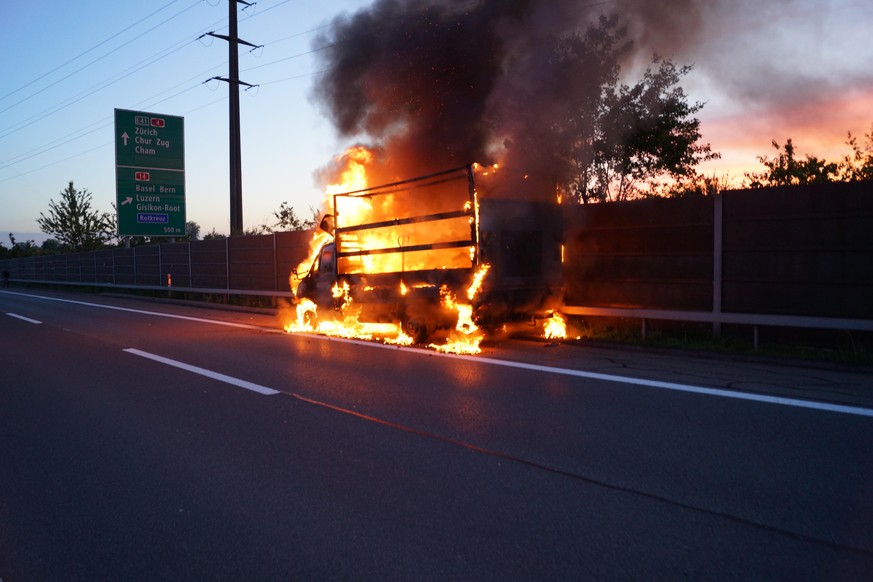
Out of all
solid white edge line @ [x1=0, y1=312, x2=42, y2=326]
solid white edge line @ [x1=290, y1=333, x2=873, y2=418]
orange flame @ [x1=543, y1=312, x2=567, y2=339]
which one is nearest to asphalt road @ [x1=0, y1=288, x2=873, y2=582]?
solid white edge line @ [x1=290, y1=333, x2=873, y2=418]

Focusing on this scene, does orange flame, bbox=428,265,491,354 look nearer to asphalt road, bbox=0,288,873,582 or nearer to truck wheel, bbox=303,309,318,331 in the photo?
asphalt road, bbox=0,288,873,582

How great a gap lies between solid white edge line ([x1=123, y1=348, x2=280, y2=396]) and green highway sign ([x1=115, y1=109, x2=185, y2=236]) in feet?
44.4

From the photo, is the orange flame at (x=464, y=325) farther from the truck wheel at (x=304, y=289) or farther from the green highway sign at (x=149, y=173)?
the green highway sign at (x=149, y=173)

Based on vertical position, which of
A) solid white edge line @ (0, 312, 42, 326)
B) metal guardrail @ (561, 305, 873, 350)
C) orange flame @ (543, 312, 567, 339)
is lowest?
solid white edge line @ (0, 312, 42, 326)

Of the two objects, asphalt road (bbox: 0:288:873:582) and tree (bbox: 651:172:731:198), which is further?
tree (bbox: 651:172:731:198)

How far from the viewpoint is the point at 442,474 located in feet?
14.6

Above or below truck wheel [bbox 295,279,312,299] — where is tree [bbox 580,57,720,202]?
above

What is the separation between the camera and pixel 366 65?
1430 cm

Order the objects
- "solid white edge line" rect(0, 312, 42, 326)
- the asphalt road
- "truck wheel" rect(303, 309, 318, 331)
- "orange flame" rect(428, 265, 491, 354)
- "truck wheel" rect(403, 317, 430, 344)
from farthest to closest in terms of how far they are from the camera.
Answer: "solid white edge line" rect(0, 312, 42, 326), "truck wheel" rect(303, 309, 318, 331), "truck wheel" rect(403, 317, 430, 344), "orange flame" rect(428, 265, 491, 354), the asphalt road

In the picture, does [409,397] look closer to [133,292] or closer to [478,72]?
[478,72]

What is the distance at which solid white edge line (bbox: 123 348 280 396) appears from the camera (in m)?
7.33

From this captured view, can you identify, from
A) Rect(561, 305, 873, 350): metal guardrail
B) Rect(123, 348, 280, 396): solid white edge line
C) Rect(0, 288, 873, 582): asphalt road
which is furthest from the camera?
Rect(561, 305, 873, 350): metal guardrail

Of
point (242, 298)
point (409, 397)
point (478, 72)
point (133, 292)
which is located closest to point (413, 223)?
point (478, 72)

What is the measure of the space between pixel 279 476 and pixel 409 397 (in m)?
2.49
